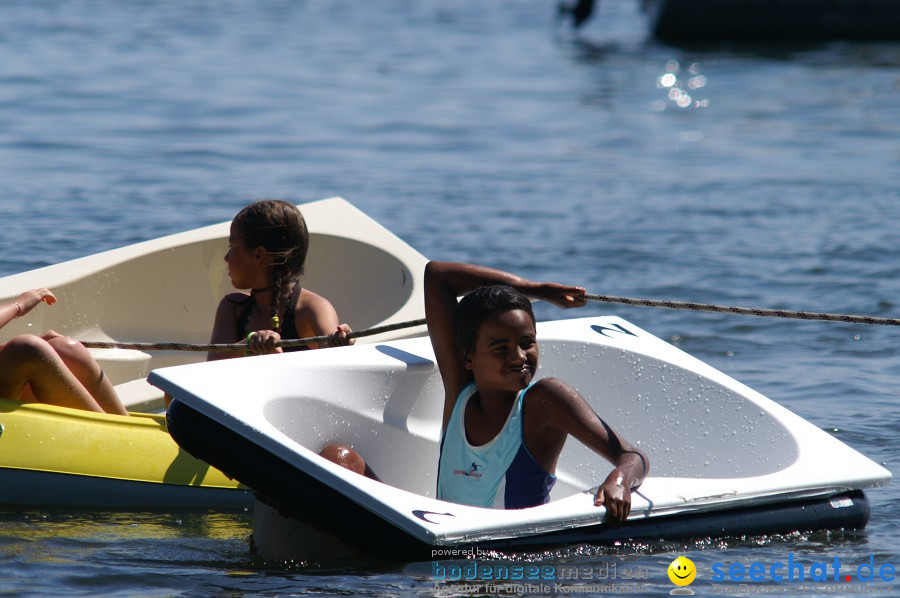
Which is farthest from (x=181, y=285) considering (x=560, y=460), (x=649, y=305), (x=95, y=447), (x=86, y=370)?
(x=649, y=305)

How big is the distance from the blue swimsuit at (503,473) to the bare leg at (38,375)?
135cm

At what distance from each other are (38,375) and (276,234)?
868mm

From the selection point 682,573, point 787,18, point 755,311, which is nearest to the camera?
point 682,573

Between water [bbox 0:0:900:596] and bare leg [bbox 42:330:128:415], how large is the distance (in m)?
0.41

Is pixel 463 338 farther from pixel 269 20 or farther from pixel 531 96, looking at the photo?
pixel 269 20

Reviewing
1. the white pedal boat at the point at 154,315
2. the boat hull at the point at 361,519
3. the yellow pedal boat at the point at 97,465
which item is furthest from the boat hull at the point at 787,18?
the boat hull at the point at 361,519

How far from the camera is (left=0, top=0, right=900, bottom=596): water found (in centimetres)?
402

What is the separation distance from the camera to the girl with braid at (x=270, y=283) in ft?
14.4

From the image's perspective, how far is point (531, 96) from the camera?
1574 cm

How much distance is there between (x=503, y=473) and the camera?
364cm

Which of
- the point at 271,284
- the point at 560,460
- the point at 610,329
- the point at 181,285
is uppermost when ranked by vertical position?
the point at 271,284

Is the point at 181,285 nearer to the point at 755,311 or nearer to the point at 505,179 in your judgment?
the point at 755,311

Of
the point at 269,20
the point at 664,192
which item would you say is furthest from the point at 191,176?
the point at 269,20

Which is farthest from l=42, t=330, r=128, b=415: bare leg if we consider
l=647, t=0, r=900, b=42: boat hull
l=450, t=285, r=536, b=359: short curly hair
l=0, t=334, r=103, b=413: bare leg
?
l=647, t=0, r=900, b=42: boat hull
